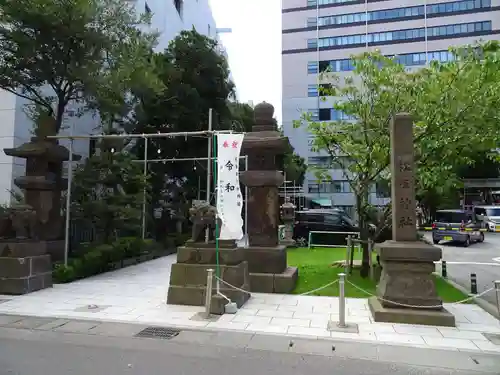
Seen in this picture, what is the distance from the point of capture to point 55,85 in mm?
11859

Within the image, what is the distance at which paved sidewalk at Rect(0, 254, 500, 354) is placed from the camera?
239 inches

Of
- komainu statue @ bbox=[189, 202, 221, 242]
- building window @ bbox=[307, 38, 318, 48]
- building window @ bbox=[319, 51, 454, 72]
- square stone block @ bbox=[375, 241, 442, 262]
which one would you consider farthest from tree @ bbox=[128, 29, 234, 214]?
building window @ bbox=[307, 38, 318, 48]

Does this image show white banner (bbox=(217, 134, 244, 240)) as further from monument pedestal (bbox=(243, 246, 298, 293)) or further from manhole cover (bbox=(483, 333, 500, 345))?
manhole cover (bbox=(483, 333, 500, 345))

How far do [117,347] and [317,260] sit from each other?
10007 millimetres

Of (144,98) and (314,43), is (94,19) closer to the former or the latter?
(144,98)

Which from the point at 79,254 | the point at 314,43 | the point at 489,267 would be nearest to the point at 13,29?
the point at 79,254

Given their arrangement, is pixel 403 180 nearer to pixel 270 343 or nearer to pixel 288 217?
pixel 270 343

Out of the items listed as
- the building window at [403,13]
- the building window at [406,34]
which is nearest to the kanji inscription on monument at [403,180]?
the building window at [406,34]

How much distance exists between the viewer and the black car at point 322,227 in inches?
749

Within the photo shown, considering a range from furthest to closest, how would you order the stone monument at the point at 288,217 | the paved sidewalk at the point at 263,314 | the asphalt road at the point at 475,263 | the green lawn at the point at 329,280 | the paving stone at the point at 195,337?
the stone monument at the point at 288,217 < the asphalt road at the point at 475,263 < the green lawn at the point at 329,280 < the paved sidewalk at the point at 263,314 < the paving stone at the point at 195,337

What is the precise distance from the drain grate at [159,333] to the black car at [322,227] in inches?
530

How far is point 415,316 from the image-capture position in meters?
6.77

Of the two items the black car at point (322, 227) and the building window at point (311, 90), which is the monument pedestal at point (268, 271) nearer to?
the black car at point (322, 227)

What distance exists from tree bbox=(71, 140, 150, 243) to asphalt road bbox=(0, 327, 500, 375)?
6233 mm
